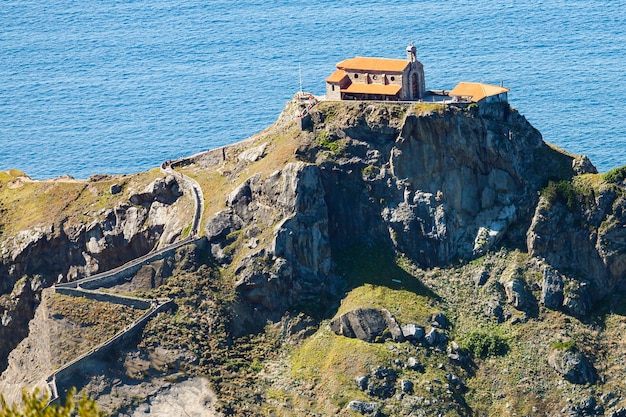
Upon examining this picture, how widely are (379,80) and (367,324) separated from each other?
98.6 ft

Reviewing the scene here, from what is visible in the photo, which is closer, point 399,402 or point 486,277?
point 399,402

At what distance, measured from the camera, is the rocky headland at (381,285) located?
17012 centimetres

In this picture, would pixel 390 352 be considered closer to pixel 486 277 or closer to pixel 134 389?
pixel 486 277

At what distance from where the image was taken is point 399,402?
551ft

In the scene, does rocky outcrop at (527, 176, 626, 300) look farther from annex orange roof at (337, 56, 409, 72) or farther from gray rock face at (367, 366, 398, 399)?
annex orange roof at (337, 56, 409, 72)

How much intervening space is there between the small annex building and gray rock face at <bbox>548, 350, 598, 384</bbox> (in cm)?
3491

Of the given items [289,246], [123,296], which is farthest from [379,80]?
[123,296]

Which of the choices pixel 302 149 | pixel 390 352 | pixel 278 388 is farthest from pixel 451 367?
pixel 302 149

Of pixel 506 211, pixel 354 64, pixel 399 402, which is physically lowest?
pixel 399 402

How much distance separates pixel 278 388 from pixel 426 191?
93.2ft

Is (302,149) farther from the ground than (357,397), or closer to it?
farther from the ground

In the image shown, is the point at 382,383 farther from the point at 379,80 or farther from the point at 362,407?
the point at 379,80

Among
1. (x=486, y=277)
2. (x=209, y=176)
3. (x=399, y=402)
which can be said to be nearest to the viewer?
(x=399, y=402)

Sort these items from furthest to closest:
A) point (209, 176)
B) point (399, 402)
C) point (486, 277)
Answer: point (209, 176)
point (486, 277)
point (399, 402)
